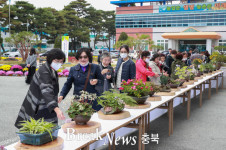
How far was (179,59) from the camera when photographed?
25.3ft

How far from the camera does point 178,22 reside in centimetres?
5203

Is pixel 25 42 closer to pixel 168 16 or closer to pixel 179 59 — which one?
pixel 179 59

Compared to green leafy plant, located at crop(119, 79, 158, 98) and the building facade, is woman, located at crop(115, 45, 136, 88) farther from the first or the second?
the building facade

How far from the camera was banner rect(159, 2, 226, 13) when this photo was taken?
157 ft

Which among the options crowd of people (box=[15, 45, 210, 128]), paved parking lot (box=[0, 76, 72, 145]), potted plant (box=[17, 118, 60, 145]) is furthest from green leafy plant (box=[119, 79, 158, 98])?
potted plant (box=[17, 118, 60, 145])

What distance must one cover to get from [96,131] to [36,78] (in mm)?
803

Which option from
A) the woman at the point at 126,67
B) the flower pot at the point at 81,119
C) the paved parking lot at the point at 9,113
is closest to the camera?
the flower pot at the point at 81,119

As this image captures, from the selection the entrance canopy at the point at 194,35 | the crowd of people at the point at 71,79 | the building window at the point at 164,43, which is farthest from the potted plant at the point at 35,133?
the building window at the point at 164,43

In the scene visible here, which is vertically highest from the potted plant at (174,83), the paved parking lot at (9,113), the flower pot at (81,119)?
the flower pot at (81,119)

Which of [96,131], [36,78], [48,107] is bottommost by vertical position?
[96,131]

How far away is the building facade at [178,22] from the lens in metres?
47.1

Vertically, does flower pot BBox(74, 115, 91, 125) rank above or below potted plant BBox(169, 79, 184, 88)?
above

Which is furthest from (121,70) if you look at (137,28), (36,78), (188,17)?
(137,28)

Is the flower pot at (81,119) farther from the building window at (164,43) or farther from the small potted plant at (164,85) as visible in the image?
the building window at (164,43)
